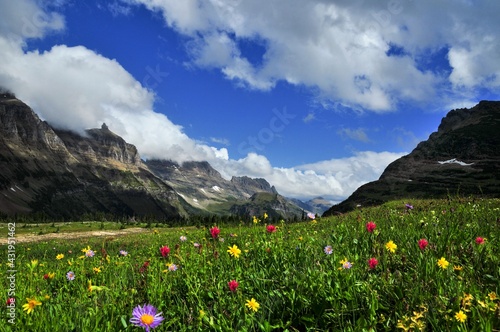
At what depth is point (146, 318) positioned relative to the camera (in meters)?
2.62

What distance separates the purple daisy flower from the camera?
8.42 feet

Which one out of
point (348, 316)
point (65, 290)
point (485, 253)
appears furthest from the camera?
point (65, 290)

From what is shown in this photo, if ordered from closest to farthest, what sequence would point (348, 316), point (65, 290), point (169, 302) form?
1. point (348, 316)
2. point (169, 302)
3. point (65, 290)

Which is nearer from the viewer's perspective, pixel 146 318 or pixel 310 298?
pixel 146 318

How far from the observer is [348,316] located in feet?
10.6

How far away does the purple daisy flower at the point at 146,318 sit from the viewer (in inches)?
101

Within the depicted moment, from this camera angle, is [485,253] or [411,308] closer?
[411,308]

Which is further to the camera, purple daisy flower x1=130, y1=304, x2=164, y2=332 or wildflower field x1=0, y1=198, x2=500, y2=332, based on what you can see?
wildflower field x1=0, y1=198, x2=500, y2=332

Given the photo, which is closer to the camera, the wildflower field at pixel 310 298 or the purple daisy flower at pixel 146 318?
the purple daisy flower at pixel 146 318

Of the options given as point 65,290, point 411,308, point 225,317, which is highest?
point 411,308

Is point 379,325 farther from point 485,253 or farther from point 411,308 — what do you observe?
point 485,253

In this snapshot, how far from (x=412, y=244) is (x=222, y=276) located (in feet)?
9.29

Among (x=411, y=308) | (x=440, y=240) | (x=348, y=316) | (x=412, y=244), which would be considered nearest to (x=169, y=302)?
(x=348, y=316)

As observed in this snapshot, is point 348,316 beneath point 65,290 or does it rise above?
above
